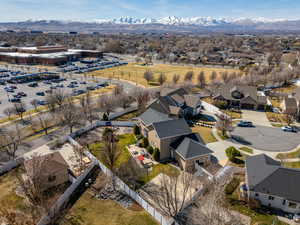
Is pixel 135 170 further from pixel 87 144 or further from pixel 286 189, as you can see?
pixel 286 189

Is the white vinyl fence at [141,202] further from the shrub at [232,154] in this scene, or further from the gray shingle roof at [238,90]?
the gray shingle roof at [238,90]

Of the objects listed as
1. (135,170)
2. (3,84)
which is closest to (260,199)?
(135,170)

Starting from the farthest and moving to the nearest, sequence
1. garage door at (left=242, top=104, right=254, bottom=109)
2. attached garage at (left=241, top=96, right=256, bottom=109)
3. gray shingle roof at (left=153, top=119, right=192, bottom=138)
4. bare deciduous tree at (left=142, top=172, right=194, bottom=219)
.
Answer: garage door at (left=242, top=104, right=254, bottom=109), attached garage at (left=241, top=96, right=256, bottom=109), gray shingle roof at (left=153, top=119, right=192, bottom=138), bare deciduous tree at (left=142, top=172, right=194, bottom=219)

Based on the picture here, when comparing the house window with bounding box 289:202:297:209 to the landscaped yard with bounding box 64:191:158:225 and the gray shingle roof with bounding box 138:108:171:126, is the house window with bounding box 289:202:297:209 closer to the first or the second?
the landscaped yard with bounding box 64:191:158:225

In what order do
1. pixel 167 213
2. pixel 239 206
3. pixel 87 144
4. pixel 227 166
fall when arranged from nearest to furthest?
pixel 167 213 < pixel 239 206 < pixel 227 166 < pixel 87 144

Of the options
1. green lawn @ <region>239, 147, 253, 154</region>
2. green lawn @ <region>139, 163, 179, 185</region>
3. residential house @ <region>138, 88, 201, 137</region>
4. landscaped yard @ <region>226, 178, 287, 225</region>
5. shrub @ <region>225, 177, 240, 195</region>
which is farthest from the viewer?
residential house @ <region>138, 88, 201, 137</region>

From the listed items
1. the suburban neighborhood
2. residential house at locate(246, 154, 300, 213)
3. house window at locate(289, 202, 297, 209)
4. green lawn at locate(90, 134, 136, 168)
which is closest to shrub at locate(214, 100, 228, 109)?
the suburban neighborhood
